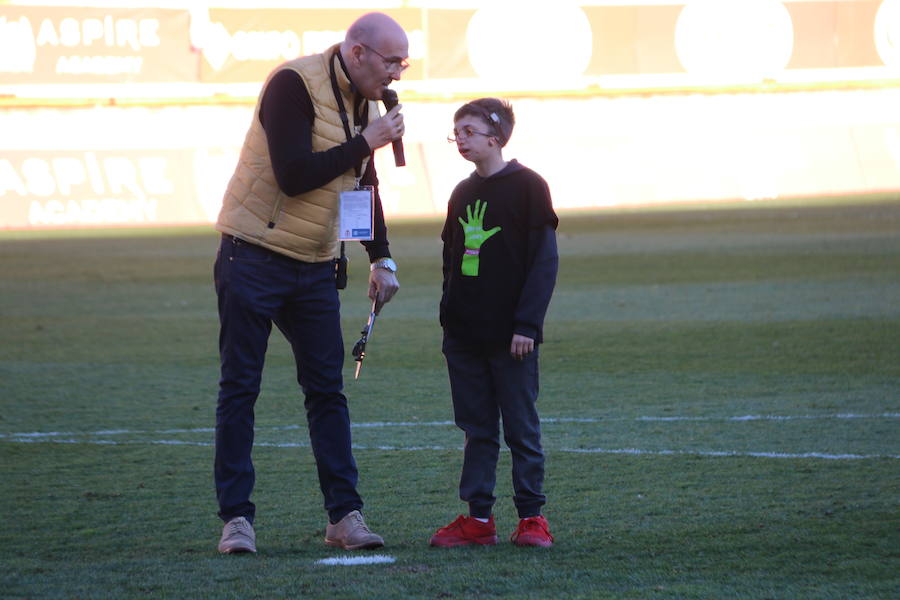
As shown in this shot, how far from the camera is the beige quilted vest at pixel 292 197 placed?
519cm

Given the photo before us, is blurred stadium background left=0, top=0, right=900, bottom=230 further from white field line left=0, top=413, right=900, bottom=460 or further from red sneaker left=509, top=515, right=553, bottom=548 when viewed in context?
red sneaker left=509, top=515, right=553, bottom=548

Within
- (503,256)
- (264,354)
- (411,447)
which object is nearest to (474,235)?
(503,256)

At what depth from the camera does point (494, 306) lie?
17.6 ft

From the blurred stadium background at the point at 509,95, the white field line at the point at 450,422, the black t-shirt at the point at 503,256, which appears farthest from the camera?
the blurred stadium background at the point at 509,95

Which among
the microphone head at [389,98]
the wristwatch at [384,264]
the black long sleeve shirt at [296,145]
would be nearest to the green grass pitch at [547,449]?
the wristwatch at [384,264]

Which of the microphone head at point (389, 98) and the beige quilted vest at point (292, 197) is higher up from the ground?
the microphone head at point (389, 98)

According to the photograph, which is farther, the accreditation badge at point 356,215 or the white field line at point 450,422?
the white field line at point 450,422

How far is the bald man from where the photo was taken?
16.8 ft

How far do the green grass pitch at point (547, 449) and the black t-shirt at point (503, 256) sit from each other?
0.80 meters

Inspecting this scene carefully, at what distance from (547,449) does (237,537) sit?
2.44m

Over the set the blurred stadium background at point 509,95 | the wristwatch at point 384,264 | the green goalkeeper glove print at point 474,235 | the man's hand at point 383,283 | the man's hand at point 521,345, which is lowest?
the blurred stadium background at point 509,95

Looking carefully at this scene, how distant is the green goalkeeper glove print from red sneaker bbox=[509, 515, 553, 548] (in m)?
0.88

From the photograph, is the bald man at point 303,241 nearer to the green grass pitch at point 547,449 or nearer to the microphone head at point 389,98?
the microphone head at point 389,98

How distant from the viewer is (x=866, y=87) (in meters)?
37.2
